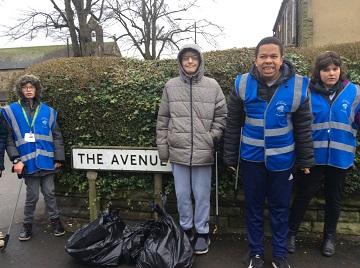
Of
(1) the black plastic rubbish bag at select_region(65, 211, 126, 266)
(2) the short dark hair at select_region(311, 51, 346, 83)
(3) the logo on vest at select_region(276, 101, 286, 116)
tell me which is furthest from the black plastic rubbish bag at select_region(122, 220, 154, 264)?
(2) the short dark hair at select_region(311, 51, 346, 83)

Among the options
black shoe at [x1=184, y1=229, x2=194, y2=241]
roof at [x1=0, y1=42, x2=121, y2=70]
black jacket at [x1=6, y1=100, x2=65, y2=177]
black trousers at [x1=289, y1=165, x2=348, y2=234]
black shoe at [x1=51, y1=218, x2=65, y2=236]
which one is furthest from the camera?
roof at [x1=0, y1=42, x2=121, y2=70]

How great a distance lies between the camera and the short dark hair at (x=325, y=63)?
9.46 feet

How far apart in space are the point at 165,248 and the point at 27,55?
51796mm

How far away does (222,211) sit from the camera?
Answer: 3762 mm

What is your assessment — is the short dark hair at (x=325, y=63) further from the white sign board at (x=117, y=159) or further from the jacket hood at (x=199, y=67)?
the white sign board at (x=117, y=159)

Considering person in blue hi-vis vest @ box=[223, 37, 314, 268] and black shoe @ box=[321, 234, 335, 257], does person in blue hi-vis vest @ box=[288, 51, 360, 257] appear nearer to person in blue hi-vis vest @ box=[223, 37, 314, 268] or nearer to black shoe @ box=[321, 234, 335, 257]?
person in blue hi-vis vest @ box=[223, 37, 314, 268]

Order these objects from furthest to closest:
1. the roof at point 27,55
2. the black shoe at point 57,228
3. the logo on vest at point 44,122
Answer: the roof at point 27,55 < the black shoe at point 57,228 < the logo on vest at point 44,122

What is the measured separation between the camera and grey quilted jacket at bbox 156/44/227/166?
310 cm

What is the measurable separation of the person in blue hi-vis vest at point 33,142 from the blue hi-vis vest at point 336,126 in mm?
2847

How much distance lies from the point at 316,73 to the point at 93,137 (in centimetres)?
261

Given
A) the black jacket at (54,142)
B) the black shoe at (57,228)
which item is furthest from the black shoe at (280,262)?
the black jacket at (54,142)

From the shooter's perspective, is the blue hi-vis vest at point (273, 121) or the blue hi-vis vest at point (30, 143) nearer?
the blue hi-vis vest at point (273, 121)

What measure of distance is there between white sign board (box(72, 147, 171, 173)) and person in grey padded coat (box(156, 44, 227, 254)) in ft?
1.35

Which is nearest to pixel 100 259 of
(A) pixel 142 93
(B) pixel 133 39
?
(A) pixel 142 93
